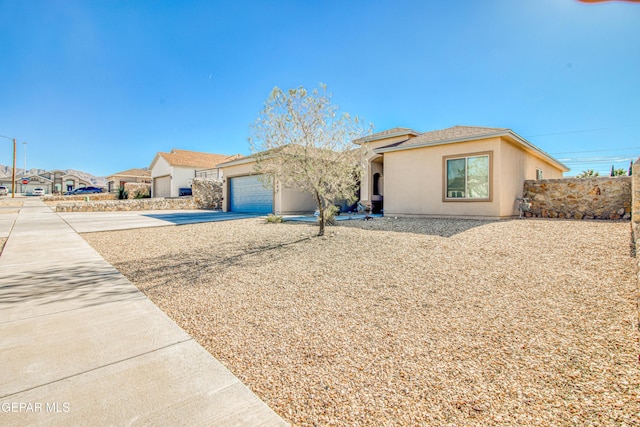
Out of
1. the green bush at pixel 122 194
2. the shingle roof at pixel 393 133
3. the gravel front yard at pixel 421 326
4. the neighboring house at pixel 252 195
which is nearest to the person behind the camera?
the gravel front yard at pixel 421 326

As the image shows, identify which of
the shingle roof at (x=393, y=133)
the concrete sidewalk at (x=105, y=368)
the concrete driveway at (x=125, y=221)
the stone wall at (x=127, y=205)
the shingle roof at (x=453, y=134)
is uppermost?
the shingle roof at (x=393, y=133)

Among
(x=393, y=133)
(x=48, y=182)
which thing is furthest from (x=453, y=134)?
(x=48, y=182)

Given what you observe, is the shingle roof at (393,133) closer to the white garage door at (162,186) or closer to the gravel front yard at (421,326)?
the gravel front yard at (421,326)

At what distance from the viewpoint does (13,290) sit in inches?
167

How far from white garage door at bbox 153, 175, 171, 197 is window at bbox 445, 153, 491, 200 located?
2979cm

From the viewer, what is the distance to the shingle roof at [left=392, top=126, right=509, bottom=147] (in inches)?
425

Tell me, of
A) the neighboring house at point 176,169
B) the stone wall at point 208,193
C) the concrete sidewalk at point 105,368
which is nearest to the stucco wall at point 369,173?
the concrete sidewalk at point 105,368

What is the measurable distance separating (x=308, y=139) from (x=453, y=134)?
685 cm

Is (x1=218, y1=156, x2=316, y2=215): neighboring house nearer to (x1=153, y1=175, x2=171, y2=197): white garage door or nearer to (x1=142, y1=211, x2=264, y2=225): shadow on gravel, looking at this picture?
(x1=142, y1=211, x2=264, y2=225): shadow on gravel

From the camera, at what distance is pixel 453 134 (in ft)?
38.7

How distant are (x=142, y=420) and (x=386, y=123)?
50.7ft

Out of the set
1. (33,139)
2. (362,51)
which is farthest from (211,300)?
(33,139)

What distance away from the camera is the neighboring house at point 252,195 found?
53.8 ft

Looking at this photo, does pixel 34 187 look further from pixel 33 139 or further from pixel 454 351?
pixel 454 351
